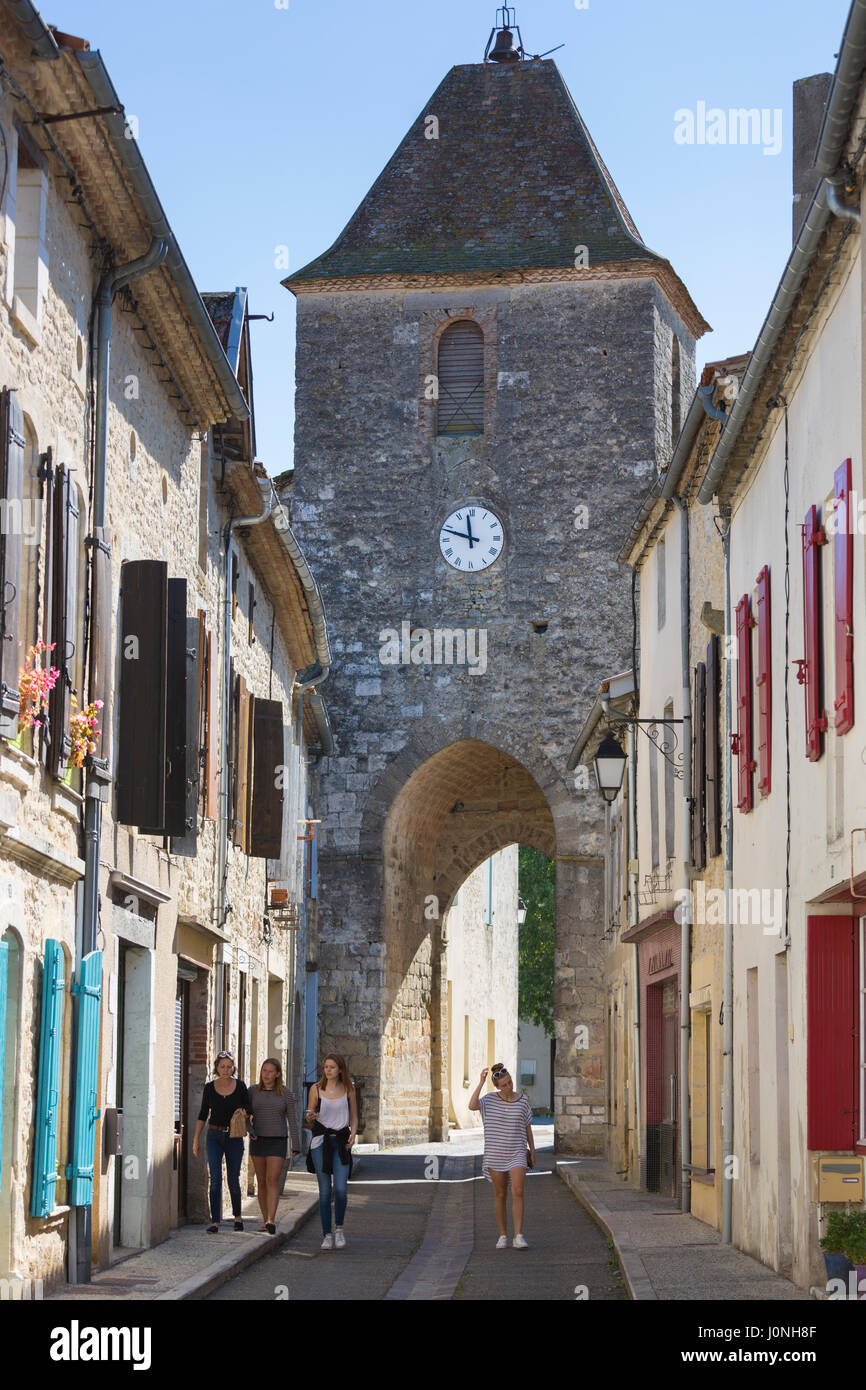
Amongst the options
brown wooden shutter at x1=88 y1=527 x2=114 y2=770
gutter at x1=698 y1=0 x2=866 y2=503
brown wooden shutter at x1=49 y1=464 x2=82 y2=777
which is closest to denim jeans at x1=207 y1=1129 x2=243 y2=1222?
brown wooden shutter at x1=88 y1=527 x2=114 y2=770

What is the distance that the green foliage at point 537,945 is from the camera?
51.8 metres

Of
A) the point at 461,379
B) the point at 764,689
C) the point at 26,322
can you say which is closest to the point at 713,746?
the point at 764,689

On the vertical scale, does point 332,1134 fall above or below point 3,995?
below

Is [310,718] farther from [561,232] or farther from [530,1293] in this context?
[530,1293]

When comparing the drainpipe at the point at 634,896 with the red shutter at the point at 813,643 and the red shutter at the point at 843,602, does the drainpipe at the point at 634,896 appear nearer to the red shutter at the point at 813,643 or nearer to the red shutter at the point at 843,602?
the red shutter at the point at 813,643

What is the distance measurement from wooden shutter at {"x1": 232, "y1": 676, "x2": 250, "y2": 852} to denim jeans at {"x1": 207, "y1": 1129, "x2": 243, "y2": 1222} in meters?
3.24

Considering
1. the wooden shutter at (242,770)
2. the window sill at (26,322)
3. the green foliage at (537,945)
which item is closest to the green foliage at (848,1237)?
the window sill at (26,322)

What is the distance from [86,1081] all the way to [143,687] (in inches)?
98.4

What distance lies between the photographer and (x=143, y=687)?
11.9 meters

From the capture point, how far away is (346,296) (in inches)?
1221

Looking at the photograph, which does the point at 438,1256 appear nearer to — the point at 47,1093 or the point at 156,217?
the point at 47,1093

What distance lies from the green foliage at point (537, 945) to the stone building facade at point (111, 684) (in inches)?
1360

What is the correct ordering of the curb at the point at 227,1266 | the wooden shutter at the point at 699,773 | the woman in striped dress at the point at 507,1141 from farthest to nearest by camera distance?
1. the wooden shutter at the point at 699,773
2. the woman in striped dress at the point at 507,1141
3. the curb at the point at 227,1266

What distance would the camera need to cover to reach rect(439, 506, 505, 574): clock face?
98.3 ft
